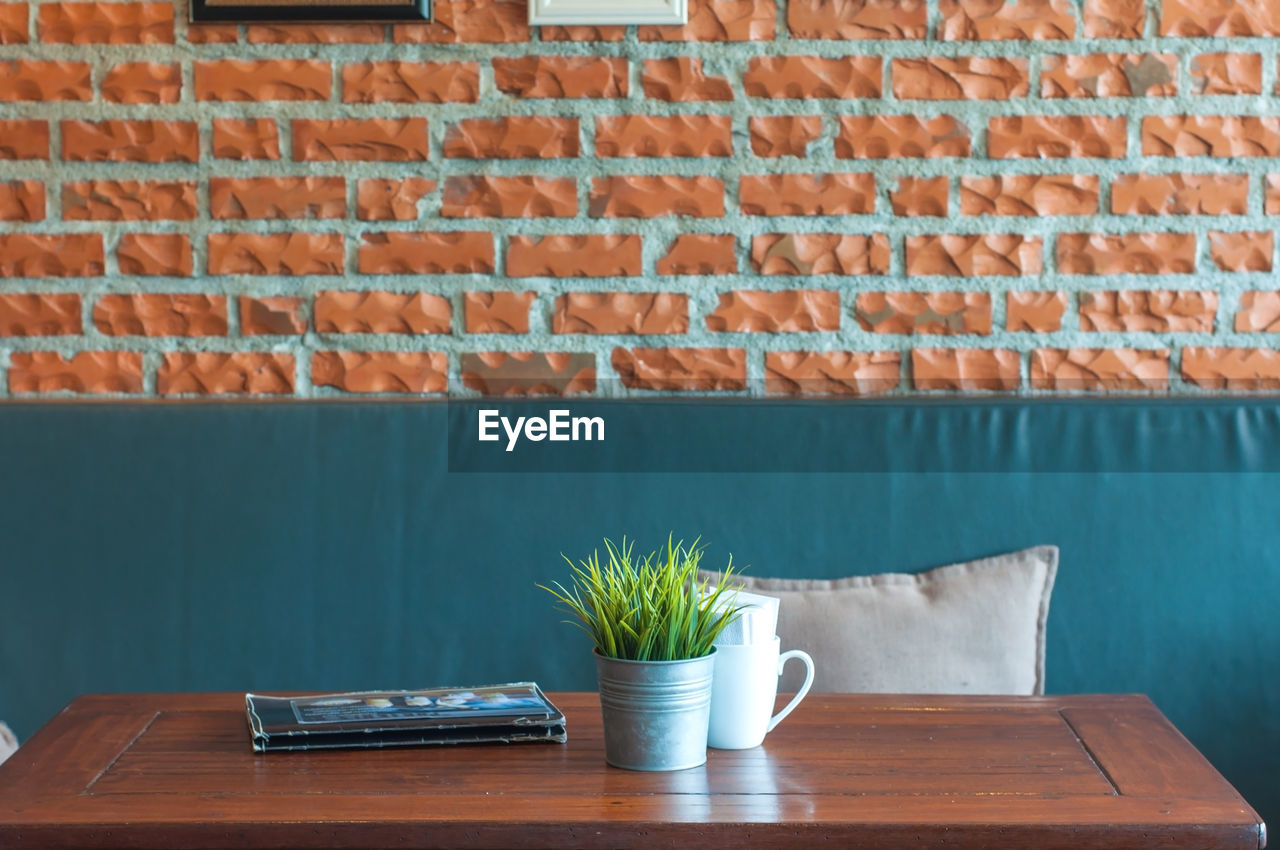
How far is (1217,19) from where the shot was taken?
1.81 meters

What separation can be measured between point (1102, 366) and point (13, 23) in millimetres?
1667

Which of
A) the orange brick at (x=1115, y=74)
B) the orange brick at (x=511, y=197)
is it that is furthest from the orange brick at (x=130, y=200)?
the orange brick at (x=1115, y=74)

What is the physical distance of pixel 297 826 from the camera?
930mm

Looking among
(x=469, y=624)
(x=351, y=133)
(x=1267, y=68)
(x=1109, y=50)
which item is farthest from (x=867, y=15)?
(x=469, y=624)

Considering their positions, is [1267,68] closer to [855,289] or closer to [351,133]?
[855,289]

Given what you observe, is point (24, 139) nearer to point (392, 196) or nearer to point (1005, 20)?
point (392, 196)

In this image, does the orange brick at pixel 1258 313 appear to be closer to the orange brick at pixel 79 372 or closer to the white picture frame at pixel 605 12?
the white picture frame at pixel 605 12

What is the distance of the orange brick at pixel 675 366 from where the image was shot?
6.04 ft

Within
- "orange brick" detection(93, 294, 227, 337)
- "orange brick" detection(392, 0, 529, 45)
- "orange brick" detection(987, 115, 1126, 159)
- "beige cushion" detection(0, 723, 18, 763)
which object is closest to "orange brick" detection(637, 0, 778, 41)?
"orange brick" detection(392, 0, 529, 45)

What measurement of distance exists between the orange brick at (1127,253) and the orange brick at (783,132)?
396mm

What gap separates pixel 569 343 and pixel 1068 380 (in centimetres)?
73

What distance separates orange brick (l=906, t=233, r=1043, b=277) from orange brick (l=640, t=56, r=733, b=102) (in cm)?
36

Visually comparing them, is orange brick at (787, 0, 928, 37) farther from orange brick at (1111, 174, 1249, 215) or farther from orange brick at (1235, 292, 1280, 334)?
orange brick at (1235, 292, 1280, 334)

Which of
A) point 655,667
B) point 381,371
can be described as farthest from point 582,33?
point 655,667
